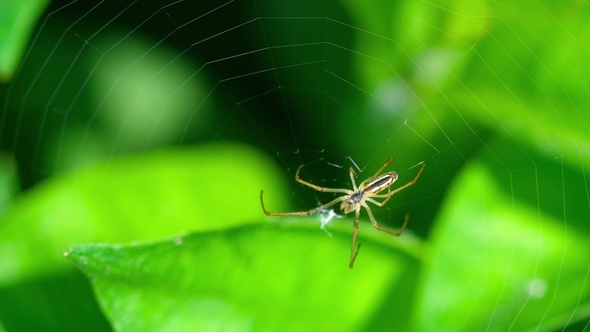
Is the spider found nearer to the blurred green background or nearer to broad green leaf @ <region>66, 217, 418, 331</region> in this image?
the blurred green background

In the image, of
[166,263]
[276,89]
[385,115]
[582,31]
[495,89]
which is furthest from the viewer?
[276,89]

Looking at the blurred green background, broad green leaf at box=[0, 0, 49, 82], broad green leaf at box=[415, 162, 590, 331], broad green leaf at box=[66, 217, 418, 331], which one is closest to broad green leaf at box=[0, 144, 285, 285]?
the blurred green background

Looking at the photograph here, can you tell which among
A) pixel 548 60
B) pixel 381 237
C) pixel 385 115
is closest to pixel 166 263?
pixel 381 237

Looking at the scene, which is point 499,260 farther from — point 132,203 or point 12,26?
point 12,26

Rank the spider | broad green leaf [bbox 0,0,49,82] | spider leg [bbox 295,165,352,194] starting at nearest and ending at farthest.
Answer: broad green leaf [bbox 0,0,49,82]
the spider
spider leg [bbox 295,165,352,194]

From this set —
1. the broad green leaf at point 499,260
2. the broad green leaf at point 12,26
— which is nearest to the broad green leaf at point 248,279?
the broad green leaf at point 499,260

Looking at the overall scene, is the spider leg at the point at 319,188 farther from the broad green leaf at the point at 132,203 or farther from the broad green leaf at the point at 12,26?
the broad green leaf at the point at 12,26

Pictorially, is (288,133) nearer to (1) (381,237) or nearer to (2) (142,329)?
(1) (381,237)

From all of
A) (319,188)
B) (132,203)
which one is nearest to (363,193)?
(319,188)
